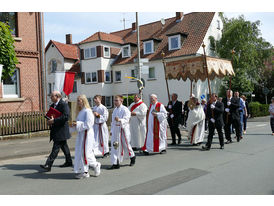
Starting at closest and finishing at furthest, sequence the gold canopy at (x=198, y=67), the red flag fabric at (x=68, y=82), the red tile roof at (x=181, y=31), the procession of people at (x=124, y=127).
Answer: the procession of people at (x=124, y=127) → the gold canopy at (x=198, y=67) → the red flag fabric at (x=68, y=82) → the red tile roof at (x=181, y=31)

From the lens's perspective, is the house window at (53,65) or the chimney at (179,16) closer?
the chimney at (179,16)

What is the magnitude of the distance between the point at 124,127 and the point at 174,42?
966 inches

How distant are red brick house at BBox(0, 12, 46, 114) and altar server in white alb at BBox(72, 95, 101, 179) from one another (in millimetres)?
11940

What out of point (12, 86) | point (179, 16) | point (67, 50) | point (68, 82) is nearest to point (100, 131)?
point (68, 82)

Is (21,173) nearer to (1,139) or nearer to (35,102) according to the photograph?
(1,139)

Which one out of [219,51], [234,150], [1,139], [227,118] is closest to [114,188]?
[234,150]

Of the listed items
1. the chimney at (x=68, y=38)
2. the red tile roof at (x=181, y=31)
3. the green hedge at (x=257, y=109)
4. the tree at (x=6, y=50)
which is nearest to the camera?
the tree at (x=6, y=50)

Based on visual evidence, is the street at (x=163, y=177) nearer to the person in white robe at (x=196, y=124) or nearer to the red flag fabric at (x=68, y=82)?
the person in white robe at (x=196, y=124)

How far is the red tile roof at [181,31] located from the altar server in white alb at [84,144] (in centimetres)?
2285

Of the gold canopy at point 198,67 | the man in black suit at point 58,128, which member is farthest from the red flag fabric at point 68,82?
the man in black suit at point 58,128

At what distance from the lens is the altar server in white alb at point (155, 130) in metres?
9.33

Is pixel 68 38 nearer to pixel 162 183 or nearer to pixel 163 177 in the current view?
pixel 163 177

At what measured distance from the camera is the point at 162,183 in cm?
573

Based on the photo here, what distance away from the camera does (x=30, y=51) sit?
18.0 m
